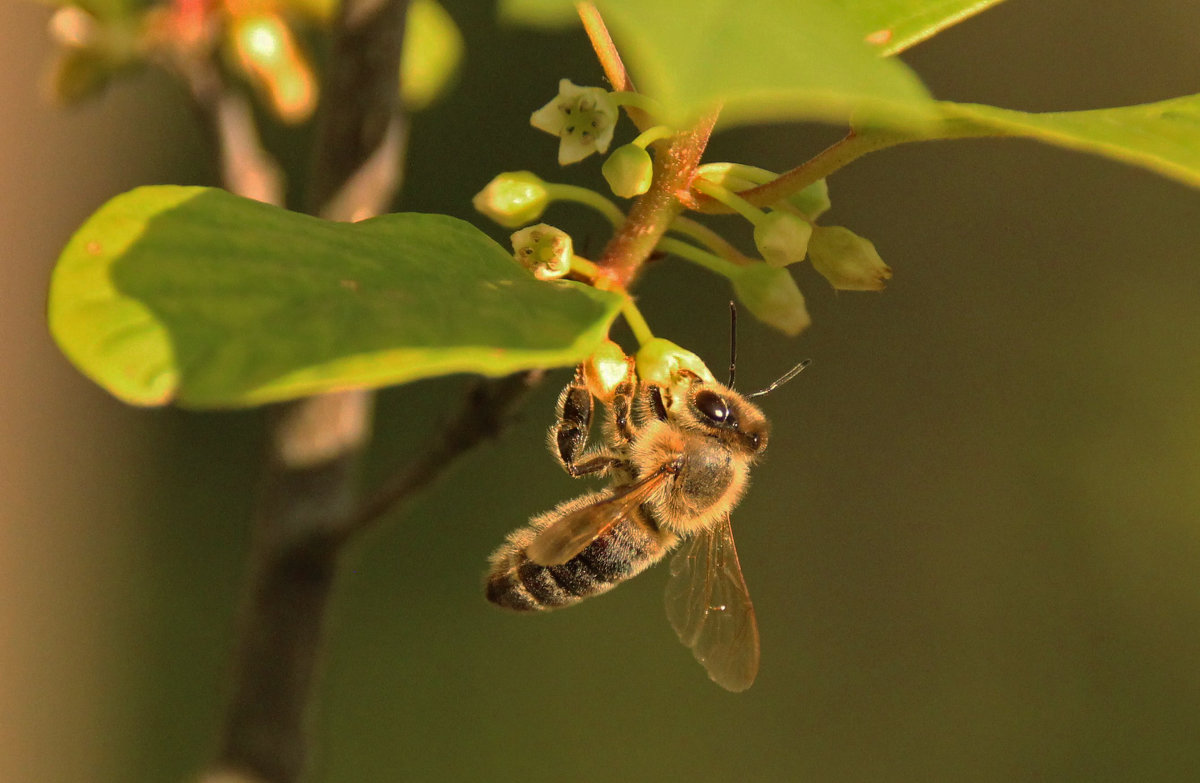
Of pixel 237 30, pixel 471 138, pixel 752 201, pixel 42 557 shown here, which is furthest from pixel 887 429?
pixel 752 201

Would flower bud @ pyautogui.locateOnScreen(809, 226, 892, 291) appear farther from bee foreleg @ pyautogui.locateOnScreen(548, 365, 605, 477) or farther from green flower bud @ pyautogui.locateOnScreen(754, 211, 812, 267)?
bee foreleg @ pyautogui.locateOnScreen(548, 365, 605, 477)

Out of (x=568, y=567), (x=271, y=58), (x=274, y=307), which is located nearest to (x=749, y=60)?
(x=274, y=307)

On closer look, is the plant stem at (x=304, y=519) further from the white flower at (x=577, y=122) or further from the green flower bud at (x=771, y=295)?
the green flower bud at (x=771, y=295)

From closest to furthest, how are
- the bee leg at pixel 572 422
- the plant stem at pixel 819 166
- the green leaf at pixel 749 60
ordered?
the green leaf at pixel 749 60 < the plant stem at pixel 819 166 < the bee leg at pixel 572 422

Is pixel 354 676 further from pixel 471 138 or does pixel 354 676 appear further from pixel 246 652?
pixel 246 652

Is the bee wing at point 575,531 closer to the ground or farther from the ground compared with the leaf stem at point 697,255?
closer to the ground

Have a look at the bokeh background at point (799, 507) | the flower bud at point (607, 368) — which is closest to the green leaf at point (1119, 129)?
the flower bud at point (607, 368)

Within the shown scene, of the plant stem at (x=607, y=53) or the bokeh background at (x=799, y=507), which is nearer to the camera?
the plant stem at (x=607, y=53)
